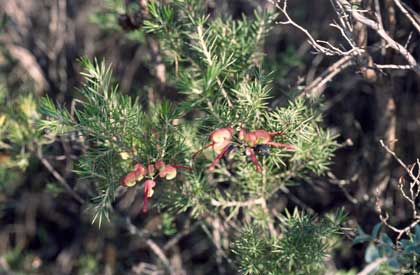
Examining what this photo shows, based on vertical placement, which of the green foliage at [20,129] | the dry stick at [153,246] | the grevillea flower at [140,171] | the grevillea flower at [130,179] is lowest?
the dry stick at [153,246]

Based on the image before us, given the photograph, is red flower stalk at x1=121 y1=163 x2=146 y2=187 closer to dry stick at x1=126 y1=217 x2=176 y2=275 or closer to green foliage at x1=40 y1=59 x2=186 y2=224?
green foliage at x1=40 y1=59 x2=186 y2=224

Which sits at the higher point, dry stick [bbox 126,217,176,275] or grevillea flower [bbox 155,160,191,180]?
grevillea flower [bbox 155,160,191,180]

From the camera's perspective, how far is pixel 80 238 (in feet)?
7.50

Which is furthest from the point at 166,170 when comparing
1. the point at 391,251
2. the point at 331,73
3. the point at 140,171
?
the point at 331,73

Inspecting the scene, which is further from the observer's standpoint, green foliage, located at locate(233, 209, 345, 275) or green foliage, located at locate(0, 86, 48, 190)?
green foliage, located at locate(0, 86, 48, 190)

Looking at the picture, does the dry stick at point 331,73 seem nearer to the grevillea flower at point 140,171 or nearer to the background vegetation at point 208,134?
the background vegetation at point 208,134

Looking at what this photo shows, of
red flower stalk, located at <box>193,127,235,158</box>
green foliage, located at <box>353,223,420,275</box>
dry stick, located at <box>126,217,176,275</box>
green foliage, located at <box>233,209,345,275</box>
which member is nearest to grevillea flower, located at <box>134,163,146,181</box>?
red flower stalk, located at <box>193,127,235,158</box>

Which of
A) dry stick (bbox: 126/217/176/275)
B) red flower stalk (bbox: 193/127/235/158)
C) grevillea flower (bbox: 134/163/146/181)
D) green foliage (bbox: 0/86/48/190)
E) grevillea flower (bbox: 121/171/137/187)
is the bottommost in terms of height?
dry stick (bbox: 126/217/176/275)

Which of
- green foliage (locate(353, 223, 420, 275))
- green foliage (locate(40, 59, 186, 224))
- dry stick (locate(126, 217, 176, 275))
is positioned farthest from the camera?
dry stick (locate(126, 217, 176, 275))

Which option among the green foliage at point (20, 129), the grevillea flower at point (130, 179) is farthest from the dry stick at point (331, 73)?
the green foliage at point (20, 129)

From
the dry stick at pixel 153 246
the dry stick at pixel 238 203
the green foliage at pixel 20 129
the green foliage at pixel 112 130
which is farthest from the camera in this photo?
the dry stick at pixel 153 246

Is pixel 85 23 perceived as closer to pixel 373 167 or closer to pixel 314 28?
pixel 314 28

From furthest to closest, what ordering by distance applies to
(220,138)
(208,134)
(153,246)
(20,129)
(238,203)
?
(153,246) → (20,129) → (238,203) → (208,134) → (220,138)

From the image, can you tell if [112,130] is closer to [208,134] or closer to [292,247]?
[208,134]
